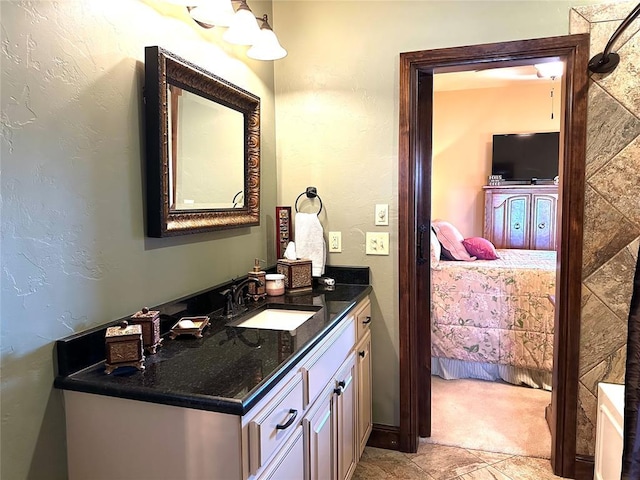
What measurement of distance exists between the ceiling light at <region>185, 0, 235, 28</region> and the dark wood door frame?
0.95 m

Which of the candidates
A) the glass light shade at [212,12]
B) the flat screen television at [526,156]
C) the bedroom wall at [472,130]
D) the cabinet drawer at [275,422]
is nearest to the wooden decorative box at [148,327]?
the cabinet drawer at [275,422]

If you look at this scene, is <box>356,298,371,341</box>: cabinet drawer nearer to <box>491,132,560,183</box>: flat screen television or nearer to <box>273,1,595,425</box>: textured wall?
<box>273,1,595,425</box>: textured wall

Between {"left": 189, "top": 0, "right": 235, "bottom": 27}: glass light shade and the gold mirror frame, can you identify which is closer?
the gold mirror frame

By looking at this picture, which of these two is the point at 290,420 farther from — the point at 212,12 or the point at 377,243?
the point at 212,12

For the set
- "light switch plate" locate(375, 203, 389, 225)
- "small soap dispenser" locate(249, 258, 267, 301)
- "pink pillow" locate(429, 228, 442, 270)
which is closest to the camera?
"small soap dispenser" locate(249, 258, 267, 301)

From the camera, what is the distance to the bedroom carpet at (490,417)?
255 centimetres

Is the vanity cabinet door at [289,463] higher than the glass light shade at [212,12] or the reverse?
the reverse

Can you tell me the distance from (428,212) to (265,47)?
1179 millimetres

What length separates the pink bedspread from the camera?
3262 millimetres

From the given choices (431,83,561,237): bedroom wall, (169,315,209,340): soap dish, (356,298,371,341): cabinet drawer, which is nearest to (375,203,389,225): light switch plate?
(356,298,371,341): cabinet drawer

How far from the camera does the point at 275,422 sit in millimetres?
1227

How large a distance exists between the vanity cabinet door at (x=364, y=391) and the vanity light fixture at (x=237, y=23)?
1396 mm

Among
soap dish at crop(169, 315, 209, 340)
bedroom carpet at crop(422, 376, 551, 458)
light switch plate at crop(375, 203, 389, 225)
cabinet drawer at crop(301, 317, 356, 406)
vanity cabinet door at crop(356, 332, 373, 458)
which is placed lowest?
bedroom carpet at crop(422, 376, 551, 458)

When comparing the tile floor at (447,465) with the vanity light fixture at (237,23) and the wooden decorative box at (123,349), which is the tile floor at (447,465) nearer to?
the wooden decorative box at (123,349)
